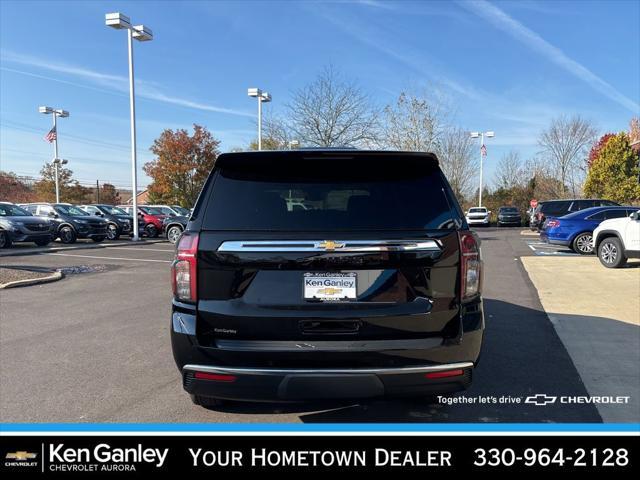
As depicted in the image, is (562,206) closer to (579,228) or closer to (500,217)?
(579,228)

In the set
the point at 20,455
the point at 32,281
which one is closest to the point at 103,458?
the point at 20,455

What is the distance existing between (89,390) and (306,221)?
2811 millimetres

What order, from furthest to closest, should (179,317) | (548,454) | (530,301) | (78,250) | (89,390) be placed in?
1. (78,250)
2. (530,301)
3. (89,390)
4. (179,317)
5. (548,454)

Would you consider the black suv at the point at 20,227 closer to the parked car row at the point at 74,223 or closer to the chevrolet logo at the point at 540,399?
the parked car row at the point at 74,223

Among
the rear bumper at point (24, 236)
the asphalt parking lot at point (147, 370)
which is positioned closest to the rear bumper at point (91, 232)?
the rear bumper at point (24, 236)

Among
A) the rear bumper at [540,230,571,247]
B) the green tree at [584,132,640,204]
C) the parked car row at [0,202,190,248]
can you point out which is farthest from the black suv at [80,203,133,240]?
the green tree at [584,132,640,204]

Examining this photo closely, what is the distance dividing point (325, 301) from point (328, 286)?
90mm

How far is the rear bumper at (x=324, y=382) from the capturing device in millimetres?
2615

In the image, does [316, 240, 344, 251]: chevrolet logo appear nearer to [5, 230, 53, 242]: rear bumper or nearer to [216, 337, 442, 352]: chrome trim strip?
[216, 337, 442, 352]: chrome trim strip

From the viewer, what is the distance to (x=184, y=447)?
2131 mm

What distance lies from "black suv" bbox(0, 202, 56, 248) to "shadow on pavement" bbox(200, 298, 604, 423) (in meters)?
16.8

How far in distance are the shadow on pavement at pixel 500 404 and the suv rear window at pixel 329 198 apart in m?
1.14

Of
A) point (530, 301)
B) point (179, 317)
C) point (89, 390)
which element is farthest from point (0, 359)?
point (530, 301)

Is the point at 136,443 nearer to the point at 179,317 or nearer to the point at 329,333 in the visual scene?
the point at 179,317
